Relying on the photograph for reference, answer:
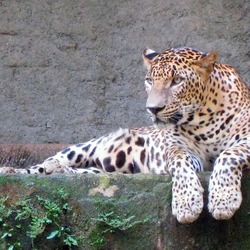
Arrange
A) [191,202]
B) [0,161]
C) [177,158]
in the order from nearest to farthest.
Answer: [191,202]
[177,158]
[0,161]

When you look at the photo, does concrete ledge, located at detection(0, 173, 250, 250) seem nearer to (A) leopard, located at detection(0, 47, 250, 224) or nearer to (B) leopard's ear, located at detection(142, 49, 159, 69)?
(A) leopard, located at detection(0, 47, 250, 224)

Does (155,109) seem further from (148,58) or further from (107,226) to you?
(107,226)

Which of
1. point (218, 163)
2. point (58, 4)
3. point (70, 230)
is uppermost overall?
point (58, 4)

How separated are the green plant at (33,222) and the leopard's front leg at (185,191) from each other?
0.80 meters

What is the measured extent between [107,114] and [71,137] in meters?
0.45

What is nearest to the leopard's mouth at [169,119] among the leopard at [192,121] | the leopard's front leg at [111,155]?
the leopard at [192,121]

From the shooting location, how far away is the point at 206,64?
9.22 m

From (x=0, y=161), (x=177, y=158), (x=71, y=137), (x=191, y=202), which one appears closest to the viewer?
(x=191, y=202)

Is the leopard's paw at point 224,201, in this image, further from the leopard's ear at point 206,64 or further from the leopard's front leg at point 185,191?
the leopard's ear at point 206,64

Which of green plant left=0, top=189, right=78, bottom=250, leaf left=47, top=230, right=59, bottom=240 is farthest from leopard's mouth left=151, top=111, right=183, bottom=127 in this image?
leaf left=47, top=230, right=59, bottom=240

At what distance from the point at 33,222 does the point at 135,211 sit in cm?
75

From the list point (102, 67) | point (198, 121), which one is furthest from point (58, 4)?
point (198, 121)

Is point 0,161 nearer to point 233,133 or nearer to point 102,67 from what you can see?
point 102,67

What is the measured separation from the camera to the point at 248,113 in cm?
934
